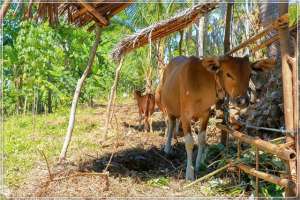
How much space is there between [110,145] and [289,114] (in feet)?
13.7

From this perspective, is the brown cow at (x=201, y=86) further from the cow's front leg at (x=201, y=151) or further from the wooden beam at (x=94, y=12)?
the wooden beam at (x=94, y=12)

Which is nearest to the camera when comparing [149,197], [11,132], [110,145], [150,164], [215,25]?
[149,197]

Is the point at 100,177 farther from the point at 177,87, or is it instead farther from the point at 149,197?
the point at 177,87

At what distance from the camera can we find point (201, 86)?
5.87m

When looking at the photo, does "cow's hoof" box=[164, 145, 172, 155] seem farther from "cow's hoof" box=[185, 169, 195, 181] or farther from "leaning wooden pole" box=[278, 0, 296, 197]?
"leaning wooden pole" box=[278, 0, 296, 197]

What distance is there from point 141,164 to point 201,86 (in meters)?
1.38

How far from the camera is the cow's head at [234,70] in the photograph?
507 centimetres

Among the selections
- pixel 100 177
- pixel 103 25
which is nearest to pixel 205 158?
pixel 100 177

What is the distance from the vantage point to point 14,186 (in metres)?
4.97

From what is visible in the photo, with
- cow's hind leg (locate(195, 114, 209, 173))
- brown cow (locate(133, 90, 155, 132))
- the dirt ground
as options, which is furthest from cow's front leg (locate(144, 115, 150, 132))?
cow's hind leg (locate(195, 114, 209, 173))

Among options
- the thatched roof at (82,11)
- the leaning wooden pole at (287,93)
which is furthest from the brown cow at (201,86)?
the leaning wooden pole at (287,93)

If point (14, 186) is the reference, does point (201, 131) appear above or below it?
above

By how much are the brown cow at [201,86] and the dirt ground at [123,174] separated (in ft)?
1.17

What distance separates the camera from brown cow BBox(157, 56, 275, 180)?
5.14 meters
